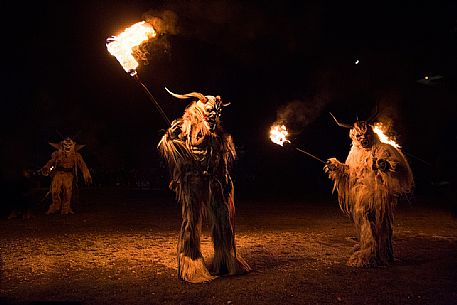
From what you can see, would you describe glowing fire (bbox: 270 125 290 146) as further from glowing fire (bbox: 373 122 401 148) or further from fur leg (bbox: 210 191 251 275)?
fur leg (bbox: 210 191 251 275)

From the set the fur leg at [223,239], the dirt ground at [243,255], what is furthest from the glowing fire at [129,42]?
the dirt ground at [243,255]

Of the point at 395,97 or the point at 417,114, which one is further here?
the point at 417,114

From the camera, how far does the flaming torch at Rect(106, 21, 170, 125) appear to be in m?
6.54

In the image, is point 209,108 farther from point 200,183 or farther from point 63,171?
point 63,171

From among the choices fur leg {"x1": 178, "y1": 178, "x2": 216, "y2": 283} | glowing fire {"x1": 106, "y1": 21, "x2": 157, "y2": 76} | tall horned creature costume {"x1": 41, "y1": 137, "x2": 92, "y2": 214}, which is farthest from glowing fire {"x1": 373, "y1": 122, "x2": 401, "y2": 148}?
tall horned creature costume {"x1": 41, "y1": 137, "x2": 92, "y2": 214}

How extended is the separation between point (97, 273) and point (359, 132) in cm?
459

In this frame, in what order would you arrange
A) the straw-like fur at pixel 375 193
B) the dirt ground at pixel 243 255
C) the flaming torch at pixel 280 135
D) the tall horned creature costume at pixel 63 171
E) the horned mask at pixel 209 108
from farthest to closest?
the tall horned creature costume at pixel 63 171 → the flaming torch at pixel 280 135 → the straw-like fur at pixel 375 193 → the horned mask at pixel 209 108 → the dirt ground at pixel 243 255

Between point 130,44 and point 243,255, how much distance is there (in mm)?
3982

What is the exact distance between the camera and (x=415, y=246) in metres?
9.23

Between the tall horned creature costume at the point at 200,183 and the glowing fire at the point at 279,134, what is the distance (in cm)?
208

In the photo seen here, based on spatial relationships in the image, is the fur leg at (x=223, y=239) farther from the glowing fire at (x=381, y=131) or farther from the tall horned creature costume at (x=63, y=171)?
the tall horned creature costume at (x=63, y=171)

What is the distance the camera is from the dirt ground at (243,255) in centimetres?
589

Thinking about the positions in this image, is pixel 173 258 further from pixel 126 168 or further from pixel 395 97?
pixel 126 168

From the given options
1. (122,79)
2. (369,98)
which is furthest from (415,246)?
(122,79)
